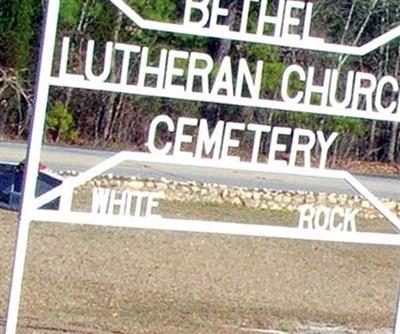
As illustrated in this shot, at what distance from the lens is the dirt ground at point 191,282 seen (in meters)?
11.1

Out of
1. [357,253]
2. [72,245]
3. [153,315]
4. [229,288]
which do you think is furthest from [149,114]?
[153,315]

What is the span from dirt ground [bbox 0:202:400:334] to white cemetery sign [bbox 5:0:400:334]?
7.17ft

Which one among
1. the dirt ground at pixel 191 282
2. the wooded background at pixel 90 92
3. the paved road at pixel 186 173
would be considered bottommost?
the dirt ground at pixel 191 282

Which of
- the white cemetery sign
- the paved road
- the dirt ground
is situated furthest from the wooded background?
the white cemetery sign

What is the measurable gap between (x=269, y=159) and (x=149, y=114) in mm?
22113

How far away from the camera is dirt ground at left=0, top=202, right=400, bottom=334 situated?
437 inches

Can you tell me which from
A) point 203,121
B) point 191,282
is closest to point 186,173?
point 191,282

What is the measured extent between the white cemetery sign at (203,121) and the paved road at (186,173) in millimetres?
15147

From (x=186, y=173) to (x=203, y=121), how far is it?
17.9 meters

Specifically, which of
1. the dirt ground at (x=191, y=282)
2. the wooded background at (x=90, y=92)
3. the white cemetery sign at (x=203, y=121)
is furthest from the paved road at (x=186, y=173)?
the white cemetery sign at (x=203, y=121)

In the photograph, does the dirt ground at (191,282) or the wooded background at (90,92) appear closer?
the dirt ground at (191,282)

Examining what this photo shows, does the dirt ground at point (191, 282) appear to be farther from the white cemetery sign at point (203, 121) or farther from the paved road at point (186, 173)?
the paved road at point (186, 173)

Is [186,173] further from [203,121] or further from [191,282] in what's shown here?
[203,121]

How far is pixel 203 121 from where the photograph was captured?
8.23 metres
